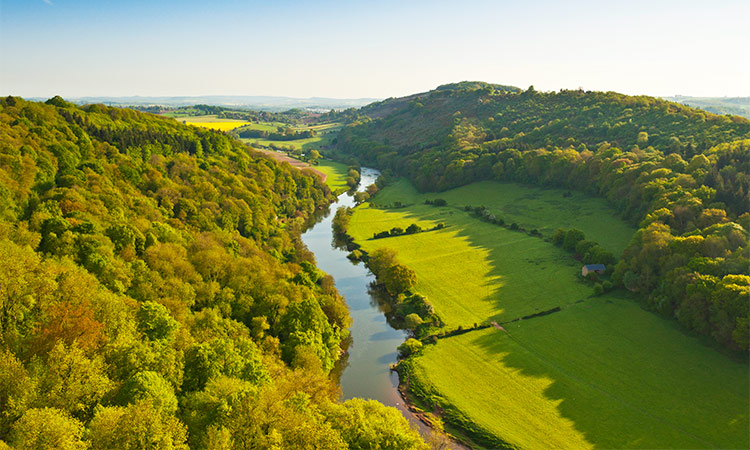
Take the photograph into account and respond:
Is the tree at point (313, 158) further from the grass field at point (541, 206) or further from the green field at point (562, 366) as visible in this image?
the green field at point (562, 366)

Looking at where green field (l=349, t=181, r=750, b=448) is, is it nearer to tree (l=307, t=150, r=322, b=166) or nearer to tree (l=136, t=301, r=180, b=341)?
tree (l=136, t=301, r=180, b=341)

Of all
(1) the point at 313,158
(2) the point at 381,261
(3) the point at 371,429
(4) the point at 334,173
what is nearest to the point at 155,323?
(3) the point at 371,429

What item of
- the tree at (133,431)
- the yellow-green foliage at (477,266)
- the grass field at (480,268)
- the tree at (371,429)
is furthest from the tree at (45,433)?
the yellow-green foliage at (477,266)

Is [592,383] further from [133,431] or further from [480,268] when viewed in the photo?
[133,431]

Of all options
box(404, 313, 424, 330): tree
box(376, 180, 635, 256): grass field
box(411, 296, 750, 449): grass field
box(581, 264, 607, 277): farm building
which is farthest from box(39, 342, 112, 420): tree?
box(376, 180, 635, 256): grass field

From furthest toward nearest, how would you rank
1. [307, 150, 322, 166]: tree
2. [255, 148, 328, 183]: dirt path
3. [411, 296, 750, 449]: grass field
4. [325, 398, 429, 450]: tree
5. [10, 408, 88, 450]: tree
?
1. [307, 150, 322, 166]: tree
2. [255, 148, 328, 183]: dirt path
3. [411, 296, 750, 449]: grass field
4. [325, 398, 429, 450]: tree
5. [10, 408, 88, 450]: tree

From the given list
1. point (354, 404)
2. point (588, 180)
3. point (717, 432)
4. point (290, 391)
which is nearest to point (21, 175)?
point (290, 391)
